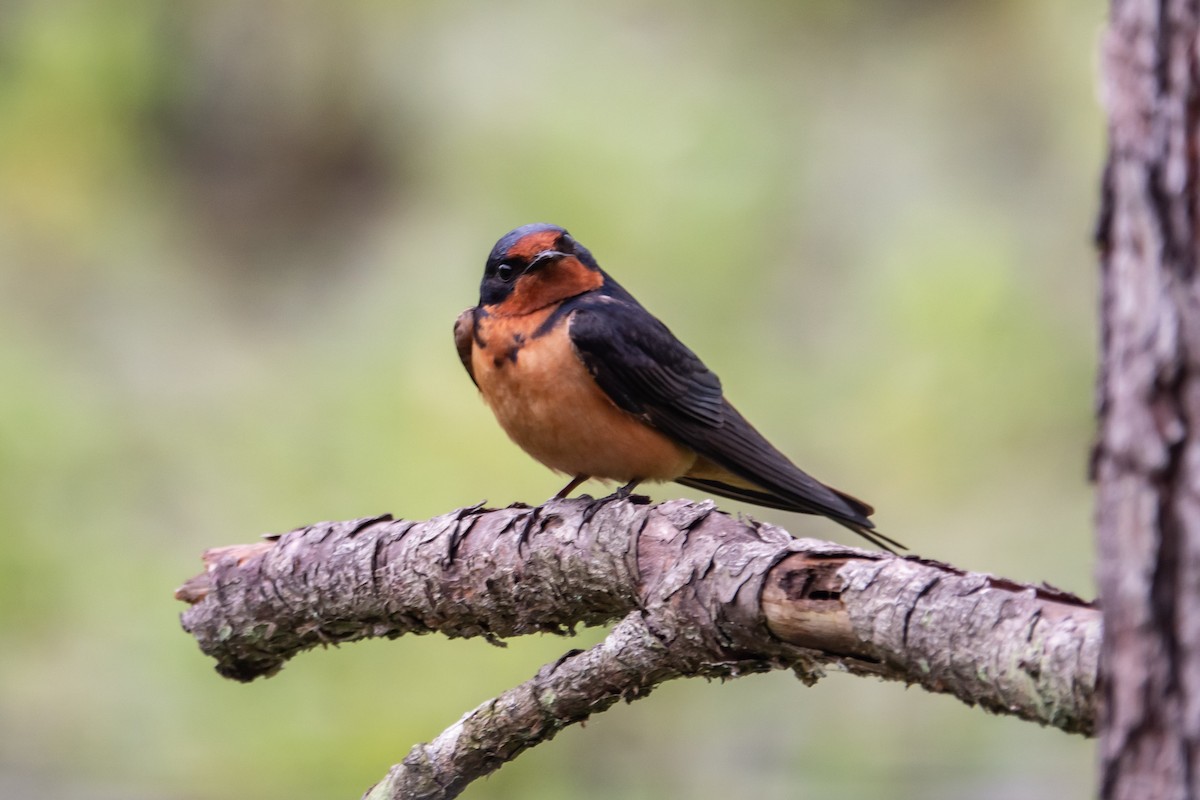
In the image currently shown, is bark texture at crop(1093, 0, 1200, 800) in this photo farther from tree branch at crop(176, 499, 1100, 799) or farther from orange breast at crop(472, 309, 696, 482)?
orange breast at crop(472, 309, 696, 482)

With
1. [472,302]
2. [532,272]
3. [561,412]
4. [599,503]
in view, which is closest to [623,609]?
[599,503]

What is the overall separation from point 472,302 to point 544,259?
6.32 feet

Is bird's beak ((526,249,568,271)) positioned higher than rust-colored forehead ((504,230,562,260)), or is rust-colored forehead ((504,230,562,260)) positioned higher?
rust-colored forehead ((504,230,562,260))

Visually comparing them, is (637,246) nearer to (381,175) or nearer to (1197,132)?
(381,175)

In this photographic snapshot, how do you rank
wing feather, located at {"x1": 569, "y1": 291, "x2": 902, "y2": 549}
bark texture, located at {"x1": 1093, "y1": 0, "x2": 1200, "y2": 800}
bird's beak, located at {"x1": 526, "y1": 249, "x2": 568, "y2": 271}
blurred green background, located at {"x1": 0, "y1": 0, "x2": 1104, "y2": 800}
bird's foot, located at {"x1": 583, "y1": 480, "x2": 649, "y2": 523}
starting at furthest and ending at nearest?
blurred green background, located at {"x1": 0, "y1": 0, "x2": 1104, "y2": 800} < bird's beak, located at {"x1": 526, "y1": 249, "x2": 568, "y2": 271} < wing feather, located at {"x1": 569, "y1": 291, "x2": 902, "y2": 549} < bird's foot, located at {"x1": 583, "y1": 480, "x2": 649, "y2": 523} < bark texture, located at {"x1": 1093, "y1": 0, "x2": 1200, "y2": 800}

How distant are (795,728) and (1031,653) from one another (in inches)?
157

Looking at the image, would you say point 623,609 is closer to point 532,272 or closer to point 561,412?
point 561,412

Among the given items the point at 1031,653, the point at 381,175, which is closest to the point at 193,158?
→ the point at 381,175

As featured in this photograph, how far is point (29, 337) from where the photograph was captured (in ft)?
19.6

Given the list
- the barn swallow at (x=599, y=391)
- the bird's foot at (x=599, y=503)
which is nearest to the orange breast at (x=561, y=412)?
the barn swallow at (x=599, y=391)

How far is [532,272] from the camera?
A: 3629 millimetres

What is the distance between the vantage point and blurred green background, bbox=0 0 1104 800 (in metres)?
5.21

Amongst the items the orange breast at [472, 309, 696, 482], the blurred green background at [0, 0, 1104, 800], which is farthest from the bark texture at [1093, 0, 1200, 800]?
the blurred green background at [0, 0, 1104, 800]

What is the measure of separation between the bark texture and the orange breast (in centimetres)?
208
